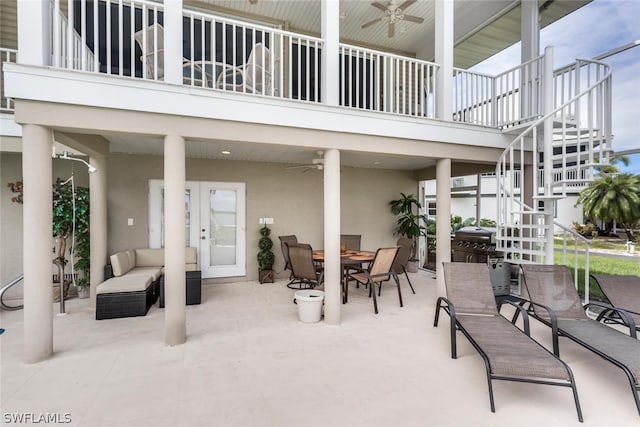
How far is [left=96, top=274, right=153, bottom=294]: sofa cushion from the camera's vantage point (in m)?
4.38

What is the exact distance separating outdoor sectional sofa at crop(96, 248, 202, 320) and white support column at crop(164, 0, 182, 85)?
9.67 ft

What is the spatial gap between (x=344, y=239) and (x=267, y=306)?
110 inches

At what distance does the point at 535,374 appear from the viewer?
7.88 feet

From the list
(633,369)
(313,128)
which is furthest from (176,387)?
(633,369)

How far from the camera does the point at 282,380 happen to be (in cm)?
279

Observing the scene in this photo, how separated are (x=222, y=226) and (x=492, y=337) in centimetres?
535

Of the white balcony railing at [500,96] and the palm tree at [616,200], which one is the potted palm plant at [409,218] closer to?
the white balcony railing at [500,96]

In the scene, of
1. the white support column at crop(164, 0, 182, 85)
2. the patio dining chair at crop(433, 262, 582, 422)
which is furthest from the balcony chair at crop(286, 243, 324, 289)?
the white support column at crop(164, 0, 182, 85)

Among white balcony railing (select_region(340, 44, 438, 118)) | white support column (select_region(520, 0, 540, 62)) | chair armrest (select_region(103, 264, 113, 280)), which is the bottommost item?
chair armrest (select_region(103, 264, 113, 280))

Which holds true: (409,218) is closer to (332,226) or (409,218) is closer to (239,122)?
(332,226)

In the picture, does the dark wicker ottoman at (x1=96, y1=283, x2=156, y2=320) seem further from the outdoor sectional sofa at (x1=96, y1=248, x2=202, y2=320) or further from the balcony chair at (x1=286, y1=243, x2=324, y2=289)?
the balcony chair at (x1=286, y1=243, x2=324, y2=289)

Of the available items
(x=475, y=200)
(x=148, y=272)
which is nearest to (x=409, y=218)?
(x=475, y=200)

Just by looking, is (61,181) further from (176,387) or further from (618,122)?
(618,122)

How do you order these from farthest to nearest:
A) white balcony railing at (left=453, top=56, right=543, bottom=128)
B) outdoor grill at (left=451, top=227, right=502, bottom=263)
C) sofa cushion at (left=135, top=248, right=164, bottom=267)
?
outdoor grill at (left=451, top=227, right=502, bottom=263), sofa cushion at (left=135, top=248, right=164, bottom=267), white balcony railing at (left=453, top=56, right=543, bottom=128)
